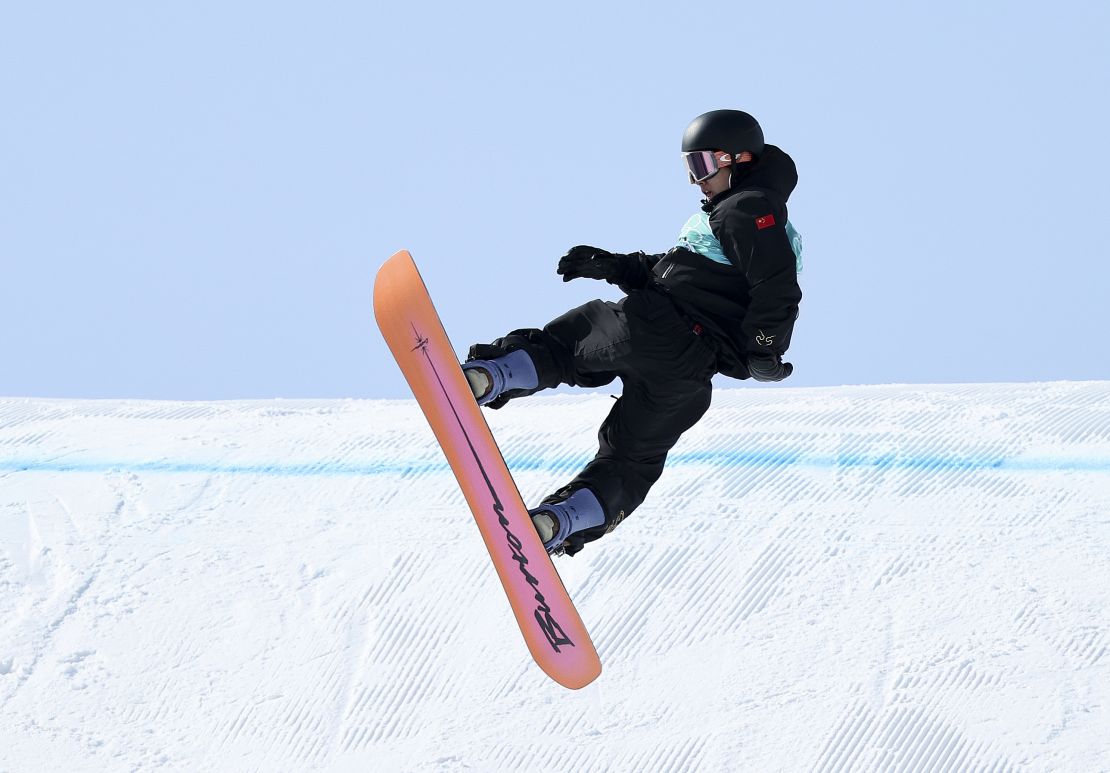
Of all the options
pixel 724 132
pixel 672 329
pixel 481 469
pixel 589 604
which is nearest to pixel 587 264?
pixel 672 329

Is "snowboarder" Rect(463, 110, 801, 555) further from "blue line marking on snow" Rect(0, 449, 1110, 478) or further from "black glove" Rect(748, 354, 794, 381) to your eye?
"blue line marking on snow" Rect(0, 449, 1110, 478)

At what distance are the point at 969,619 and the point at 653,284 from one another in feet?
10.4

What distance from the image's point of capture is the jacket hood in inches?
173

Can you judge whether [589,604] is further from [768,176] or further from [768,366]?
[768,176]

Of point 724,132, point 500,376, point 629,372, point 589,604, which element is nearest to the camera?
point 724,132

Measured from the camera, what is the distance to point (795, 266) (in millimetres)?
4289

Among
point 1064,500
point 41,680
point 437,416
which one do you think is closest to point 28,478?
point 41,680

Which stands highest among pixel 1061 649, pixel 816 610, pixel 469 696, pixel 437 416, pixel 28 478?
pixel 437 416

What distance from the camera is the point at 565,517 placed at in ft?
15.1

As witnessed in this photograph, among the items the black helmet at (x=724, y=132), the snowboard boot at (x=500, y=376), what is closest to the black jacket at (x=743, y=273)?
the black helmet at (x=724, y=132)

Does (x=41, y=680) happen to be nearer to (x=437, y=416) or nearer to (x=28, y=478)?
(x=28, y=478)

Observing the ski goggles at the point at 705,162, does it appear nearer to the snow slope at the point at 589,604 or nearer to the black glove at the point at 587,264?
the black glove at the point at 587,264

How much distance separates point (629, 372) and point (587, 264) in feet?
1.40

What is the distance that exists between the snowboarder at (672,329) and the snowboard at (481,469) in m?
0.13
